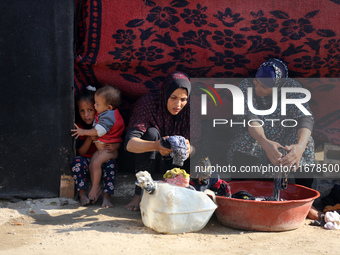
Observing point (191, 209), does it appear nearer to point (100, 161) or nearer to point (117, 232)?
point (117, 232)

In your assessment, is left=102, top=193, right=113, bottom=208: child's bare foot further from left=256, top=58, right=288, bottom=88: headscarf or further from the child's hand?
left=256, top=58, right=288, bottom=88: headscarf

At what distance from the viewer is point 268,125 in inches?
145

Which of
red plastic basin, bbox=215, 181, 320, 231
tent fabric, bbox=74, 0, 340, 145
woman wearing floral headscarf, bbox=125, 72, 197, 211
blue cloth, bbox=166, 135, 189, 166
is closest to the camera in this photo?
red plastic basin, bbox=215, 181, 320, 231

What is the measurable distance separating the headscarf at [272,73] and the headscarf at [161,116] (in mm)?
608

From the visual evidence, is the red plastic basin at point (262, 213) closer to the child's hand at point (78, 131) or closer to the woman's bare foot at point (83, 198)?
the woman's bare foot at point (83, 198)

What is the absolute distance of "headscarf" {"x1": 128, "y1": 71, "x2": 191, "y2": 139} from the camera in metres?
3.53

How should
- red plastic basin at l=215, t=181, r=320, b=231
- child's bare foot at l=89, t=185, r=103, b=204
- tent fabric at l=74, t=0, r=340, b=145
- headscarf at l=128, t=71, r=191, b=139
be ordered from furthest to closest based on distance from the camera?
tent fabric at l=74, t=0, r=340, b=145 → child's bare foot at l=89, t=185, r=103, b=204 → headscarf at l=128, t=71, r=191, b=139 → red plastic basin at l=215, t=181, r=320, b=231

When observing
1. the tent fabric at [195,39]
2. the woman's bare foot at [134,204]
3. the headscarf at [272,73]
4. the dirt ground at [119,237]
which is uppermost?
the tent fabric at [195,39]

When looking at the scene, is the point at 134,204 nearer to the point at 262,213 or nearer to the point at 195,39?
the point at 262,213

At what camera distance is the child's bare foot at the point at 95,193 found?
3.64 metres

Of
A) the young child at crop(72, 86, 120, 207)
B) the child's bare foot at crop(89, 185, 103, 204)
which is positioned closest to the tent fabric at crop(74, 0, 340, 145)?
the young child at crop(72, 86, 120, 207)

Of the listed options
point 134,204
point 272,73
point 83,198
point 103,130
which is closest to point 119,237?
point 134,204

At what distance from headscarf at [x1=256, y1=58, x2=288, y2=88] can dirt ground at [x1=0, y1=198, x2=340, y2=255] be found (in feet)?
3.68

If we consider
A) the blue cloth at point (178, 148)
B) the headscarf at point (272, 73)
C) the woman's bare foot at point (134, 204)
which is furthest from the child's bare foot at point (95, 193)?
the headscarf at point (272, 73)
